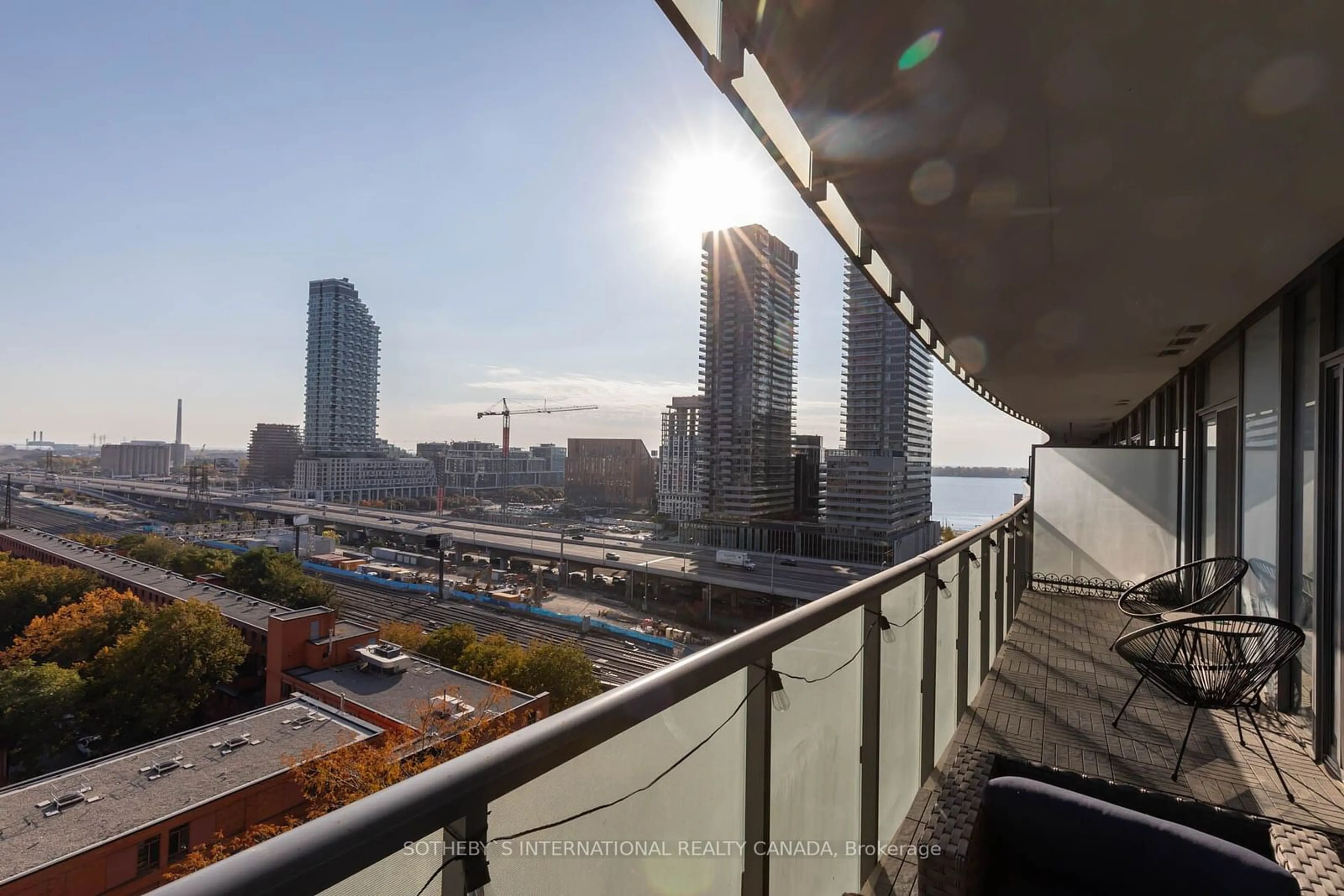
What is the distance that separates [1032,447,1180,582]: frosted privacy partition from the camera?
532 cm

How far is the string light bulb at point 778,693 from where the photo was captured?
1190 millimetres

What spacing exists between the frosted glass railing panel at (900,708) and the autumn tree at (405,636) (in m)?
22.0

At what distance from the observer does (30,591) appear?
75.6ft

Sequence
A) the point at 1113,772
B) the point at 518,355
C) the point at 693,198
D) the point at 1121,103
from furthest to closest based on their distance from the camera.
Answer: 1. the point at 518,355
2. the point at 693,198
3. the point at 1113,772
4. the point at 1121,103

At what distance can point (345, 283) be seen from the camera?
7712cm

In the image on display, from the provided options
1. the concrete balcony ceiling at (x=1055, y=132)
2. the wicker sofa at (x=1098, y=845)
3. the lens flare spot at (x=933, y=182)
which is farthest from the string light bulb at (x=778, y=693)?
the lens flare spot at (x=933, y=182)

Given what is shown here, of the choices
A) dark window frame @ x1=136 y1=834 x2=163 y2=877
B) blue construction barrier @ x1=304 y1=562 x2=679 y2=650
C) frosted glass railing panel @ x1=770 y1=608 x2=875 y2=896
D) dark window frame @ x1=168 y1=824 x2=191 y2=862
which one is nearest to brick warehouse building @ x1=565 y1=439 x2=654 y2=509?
blue construction barrier @ x1=304 y1=562 x2=679 y2=650

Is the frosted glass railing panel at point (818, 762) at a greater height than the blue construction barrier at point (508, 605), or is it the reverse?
the frosted glass railing panel at point (818, 762)

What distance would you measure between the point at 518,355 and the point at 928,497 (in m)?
42.2

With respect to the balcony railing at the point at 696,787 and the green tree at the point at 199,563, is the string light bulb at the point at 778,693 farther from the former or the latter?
the green tree at the point at 199,563

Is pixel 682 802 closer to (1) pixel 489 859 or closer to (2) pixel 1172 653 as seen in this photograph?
(1) pixel 489 859

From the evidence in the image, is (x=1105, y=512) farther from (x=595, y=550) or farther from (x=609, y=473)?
(x=609, y=473)

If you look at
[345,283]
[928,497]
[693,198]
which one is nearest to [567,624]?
[693,198]

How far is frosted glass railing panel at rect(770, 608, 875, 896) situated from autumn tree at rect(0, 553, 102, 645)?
31.1 m
